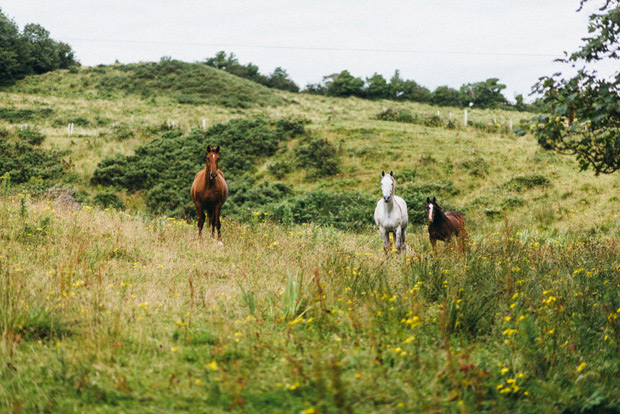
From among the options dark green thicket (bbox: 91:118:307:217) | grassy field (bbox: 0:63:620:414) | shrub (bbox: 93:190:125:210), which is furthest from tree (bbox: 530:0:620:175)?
shrub (bbox: 93:190:125:210)

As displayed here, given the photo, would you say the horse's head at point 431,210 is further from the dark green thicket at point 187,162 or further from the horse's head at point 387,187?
the dark green thicket at point 187,162

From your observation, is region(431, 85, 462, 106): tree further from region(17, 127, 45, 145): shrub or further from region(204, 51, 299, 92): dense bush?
region(17, 127, 45, 145): shrub

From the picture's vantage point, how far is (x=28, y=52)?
5553cm

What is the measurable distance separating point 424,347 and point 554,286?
9.24 feet

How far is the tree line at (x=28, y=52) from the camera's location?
168 ft

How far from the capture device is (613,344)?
174 inches

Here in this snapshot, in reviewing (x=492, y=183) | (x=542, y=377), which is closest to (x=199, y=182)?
(x=542, y=377)

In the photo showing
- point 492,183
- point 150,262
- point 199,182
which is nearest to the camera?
point 150,262

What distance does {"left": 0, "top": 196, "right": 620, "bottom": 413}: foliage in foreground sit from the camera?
3.38m

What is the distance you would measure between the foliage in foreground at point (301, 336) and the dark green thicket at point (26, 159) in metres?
18.9

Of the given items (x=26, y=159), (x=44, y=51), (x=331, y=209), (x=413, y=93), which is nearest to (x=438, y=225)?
(x=331, y=209)

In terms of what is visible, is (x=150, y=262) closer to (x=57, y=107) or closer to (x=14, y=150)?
(x=14, y=150)

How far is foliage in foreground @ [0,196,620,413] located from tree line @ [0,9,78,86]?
187 feet

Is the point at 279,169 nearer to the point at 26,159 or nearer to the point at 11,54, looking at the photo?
the point at 26,159
